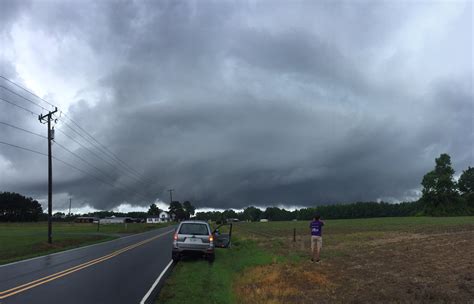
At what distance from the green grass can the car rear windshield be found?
1.23 meters

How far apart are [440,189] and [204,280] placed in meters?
116

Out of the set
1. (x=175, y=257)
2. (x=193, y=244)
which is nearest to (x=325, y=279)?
(x=193, y=244)

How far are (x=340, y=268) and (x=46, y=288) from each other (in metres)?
10.2

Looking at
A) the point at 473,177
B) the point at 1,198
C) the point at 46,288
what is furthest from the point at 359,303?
the point at 1,198

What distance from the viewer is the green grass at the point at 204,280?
10.2 m

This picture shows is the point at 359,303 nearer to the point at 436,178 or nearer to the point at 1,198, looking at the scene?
the point at 436,178

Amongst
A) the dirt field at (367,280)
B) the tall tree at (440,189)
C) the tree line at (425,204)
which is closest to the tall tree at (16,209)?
the tree line at (425,204)

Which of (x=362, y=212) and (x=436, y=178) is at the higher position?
(x=436, y=178)

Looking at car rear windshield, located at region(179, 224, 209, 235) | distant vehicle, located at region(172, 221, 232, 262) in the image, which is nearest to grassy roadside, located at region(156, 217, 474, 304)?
distant vehicle, located at region(172, 221, 232, 262)

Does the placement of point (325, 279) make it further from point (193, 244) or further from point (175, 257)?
point (175, 257)

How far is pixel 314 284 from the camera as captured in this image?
1252 centimetres

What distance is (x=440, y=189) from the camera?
4510 inches

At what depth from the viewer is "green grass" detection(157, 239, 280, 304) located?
33.5ft

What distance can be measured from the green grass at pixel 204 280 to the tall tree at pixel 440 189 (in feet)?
357
